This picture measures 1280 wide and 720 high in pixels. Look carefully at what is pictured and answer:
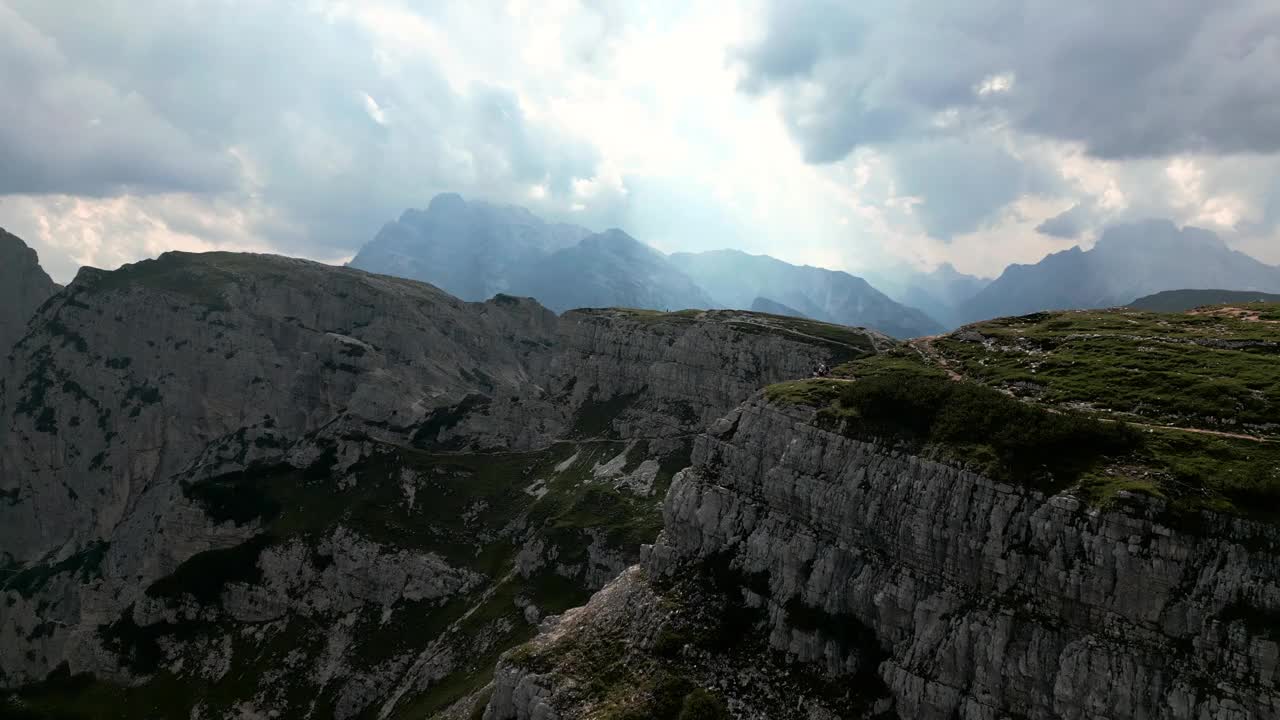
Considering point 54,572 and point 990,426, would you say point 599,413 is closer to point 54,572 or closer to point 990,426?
point 990,426

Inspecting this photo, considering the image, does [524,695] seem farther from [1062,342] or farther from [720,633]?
[1062,342]

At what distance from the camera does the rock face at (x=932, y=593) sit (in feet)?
119

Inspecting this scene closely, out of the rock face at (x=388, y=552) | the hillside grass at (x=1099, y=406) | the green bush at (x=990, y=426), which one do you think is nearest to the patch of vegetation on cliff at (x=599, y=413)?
the rock face at (x=388, y=552)

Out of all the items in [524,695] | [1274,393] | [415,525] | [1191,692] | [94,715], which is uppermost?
[1274,393]

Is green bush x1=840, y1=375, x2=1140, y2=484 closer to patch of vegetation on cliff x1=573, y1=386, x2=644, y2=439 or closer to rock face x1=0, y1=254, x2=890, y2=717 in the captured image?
rock face x1=0, y1=254, x2=890, y2=717

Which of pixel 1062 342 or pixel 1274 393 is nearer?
pixel 1274 393

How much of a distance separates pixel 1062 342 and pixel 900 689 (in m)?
45.6

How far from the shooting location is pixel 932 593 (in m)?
47.2

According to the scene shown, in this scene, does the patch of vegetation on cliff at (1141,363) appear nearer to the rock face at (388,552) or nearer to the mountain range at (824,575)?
the mountain range at (824,575)

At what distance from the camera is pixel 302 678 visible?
110 meters

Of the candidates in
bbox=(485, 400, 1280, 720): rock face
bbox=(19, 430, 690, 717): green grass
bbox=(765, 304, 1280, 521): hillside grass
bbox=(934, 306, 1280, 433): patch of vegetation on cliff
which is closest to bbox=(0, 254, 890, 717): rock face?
bbox=(19, 430, 690, 717): green grass

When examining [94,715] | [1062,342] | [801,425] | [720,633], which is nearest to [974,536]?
[801,425]

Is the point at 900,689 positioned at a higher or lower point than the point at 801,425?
lower

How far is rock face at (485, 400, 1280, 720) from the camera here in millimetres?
36312
